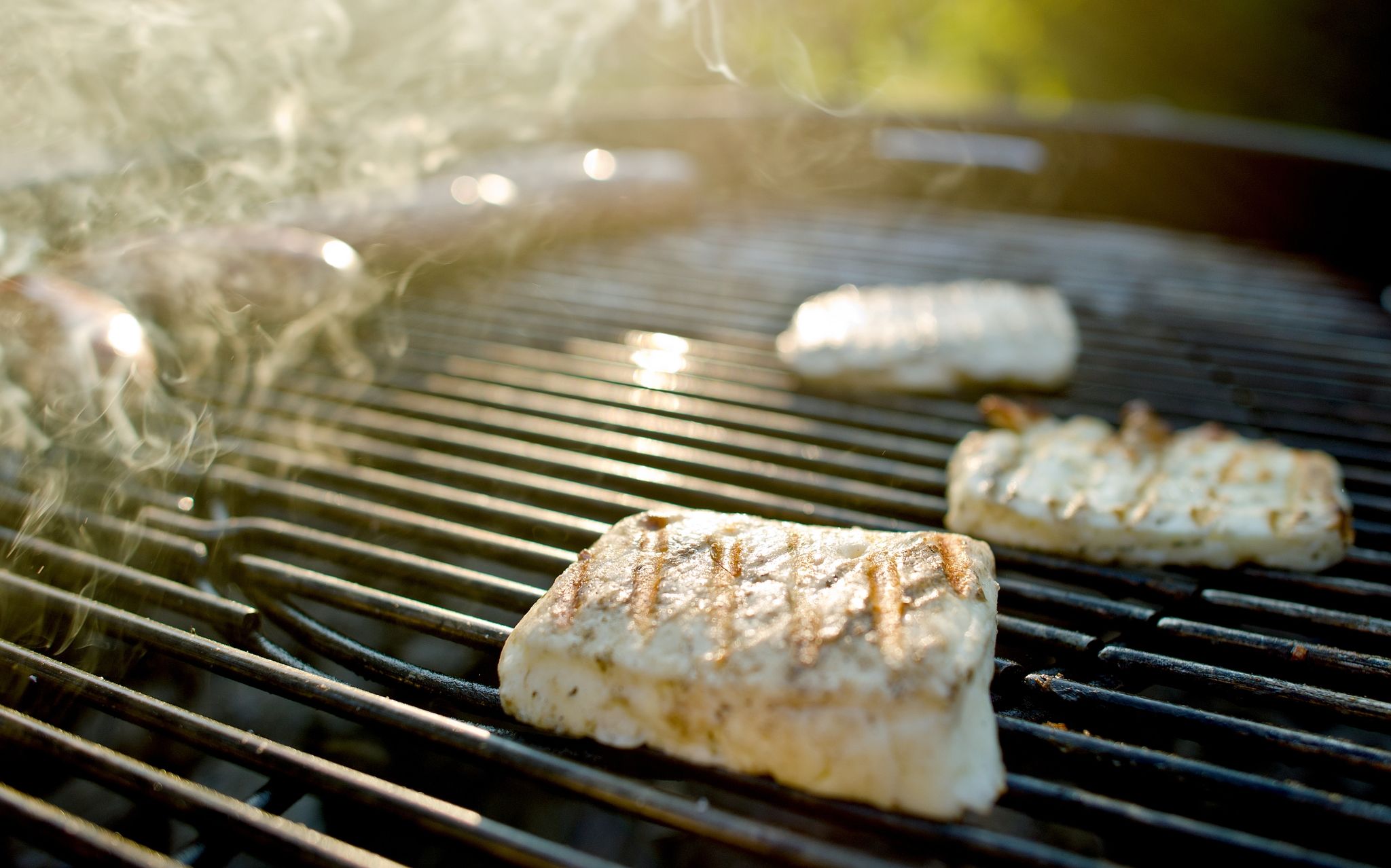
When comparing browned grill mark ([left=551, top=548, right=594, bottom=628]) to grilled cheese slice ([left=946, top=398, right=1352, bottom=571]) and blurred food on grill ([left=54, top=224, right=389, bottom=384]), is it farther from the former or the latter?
blurred food on grill ([left=54, top=224, right=389, bottom=384])

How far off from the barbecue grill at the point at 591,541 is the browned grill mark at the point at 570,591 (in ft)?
0.72

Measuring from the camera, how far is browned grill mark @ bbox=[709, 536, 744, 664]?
1529 millimetres

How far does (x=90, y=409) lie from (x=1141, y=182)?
500cm

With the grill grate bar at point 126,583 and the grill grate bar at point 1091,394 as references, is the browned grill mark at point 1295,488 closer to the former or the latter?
the grill grate bar at point 1091,394

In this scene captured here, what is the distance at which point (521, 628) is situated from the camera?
162 centimetres

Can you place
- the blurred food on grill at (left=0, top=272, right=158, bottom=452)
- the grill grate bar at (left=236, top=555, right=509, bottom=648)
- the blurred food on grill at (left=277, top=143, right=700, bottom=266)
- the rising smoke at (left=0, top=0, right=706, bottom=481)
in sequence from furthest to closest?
the blurred food on grill at (left=277, top=143, right=700, bottom=266)
the rising smoke at (left=0, top=0, right=706, bottom=481)
the blurred food on grill at (left=0, top=272, right=158, bottom=452)
the grill grate bar at (left=236, top=555, right=509, bottom=648)

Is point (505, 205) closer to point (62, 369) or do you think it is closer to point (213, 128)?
point (213, 128)

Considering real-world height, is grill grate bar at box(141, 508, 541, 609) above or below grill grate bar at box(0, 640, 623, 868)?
above

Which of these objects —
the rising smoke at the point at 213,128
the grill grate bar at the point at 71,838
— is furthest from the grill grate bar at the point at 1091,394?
→ the grill grate bar at the point at 71,838

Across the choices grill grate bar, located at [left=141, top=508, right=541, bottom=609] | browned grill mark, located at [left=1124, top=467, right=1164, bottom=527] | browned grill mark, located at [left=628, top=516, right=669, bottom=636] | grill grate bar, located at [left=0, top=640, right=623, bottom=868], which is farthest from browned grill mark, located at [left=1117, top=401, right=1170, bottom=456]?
grill grate bar, located at [left=0, top=640, right=623, bottom=868]

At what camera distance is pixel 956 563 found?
66.4 inches

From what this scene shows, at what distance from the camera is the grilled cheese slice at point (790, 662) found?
1397mm

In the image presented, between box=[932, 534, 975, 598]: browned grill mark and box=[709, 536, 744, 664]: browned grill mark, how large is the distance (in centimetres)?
39

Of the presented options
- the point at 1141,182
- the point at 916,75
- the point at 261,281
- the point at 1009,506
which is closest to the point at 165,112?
the point at 261,281
